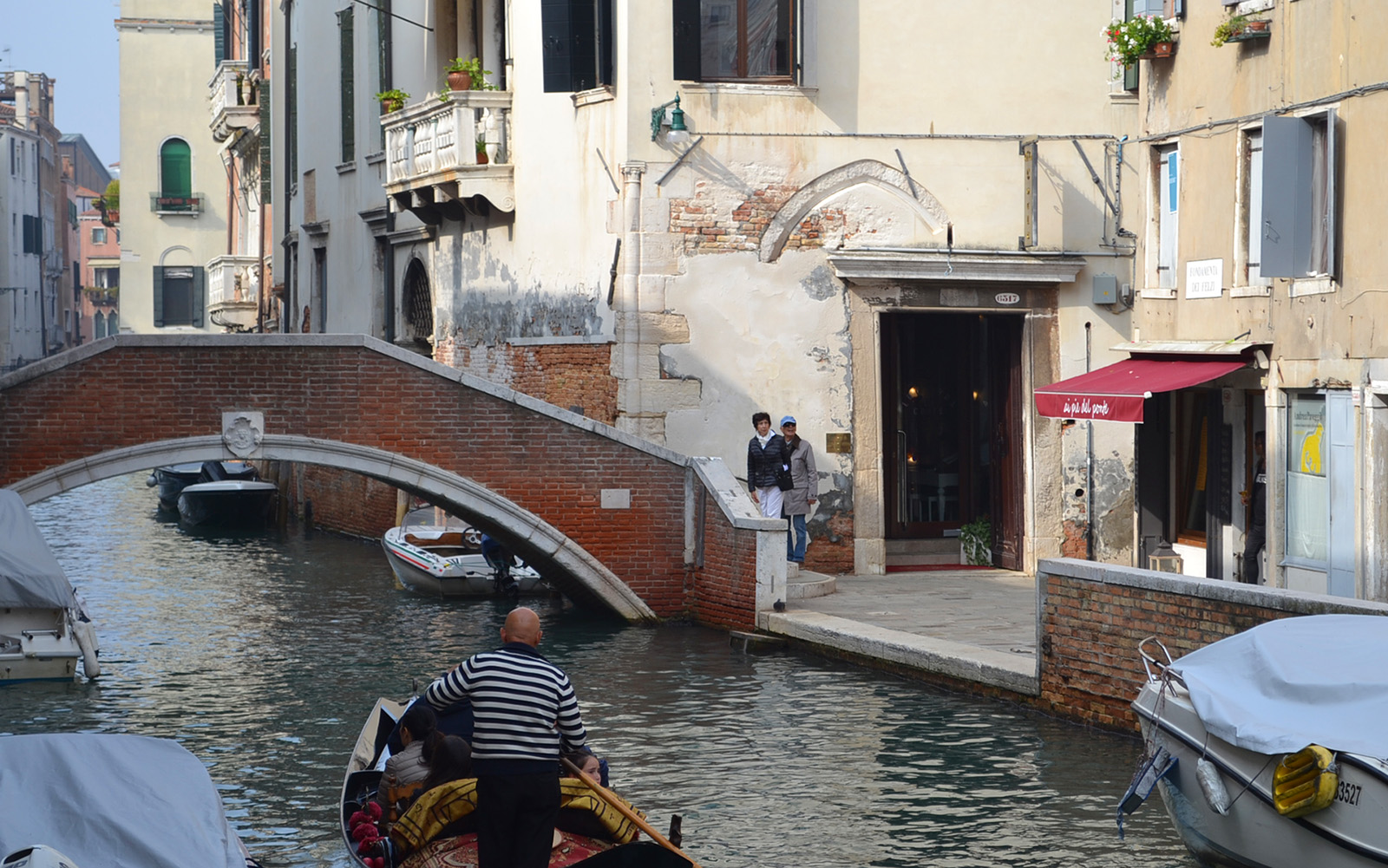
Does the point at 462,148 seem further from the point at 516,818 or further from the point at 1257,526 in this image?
the point at 516,818

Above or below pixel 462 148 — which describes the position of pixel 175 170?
above

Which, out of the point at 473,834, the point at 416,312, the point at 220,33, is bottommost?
the point at 473,834

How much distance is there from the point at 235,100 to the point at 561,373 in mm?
15679

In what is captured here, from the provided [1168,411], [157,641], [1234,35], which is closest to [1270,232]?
[1234,35]

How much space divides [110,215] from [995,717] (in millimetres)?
38510

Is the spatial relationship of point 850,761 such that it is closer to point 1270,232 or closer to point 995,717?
point 995,717

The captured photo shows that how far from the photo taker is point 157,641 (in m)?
14.2

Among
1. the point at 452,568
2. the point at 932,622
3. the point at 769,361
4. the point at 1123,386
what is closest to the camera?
the point at 932,622

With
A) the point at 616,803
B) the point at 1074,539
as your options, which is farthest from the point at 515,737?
the point at 1074,539

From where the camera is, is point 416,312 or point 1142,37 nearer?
point 1142,37

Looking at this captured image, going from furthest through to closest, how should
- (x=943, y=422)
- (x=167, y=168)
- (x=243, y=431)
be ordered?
(x=167, y=168) < (x=943, y=422) < (x=243, y=431)

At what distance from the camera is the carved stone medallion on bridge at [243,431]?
14.1 m

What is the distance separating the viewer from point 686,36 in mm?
15086

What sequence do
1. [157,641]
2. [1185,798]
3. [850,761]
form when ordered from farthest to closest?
[157,641], [850,761], [1185,798]
